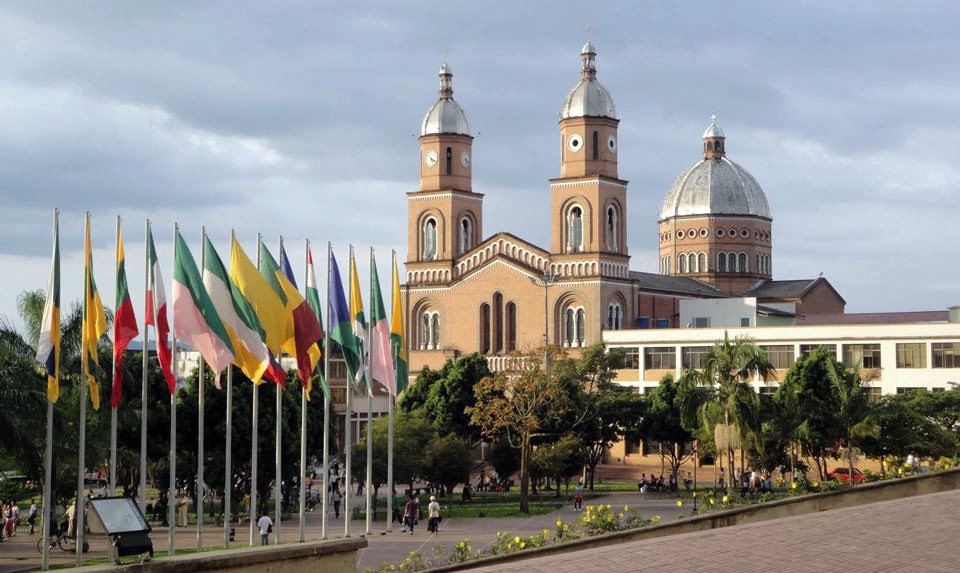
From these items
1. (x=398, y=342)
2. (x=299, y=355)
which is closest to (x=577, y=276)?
(x=398, y=342)

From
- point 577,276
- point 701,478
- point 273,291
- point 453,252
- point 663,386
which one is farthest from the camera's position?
point 453,252

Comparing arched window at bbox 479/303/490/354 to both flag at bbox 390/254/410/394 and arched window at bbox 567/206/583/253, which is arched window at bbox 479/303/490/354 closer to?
arched window at bbox 567/206/583/253

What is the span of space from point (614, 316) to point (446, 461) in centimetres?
2867

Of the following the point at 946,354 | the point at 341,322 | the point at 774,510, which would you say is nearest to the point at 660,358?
the point at 946,354

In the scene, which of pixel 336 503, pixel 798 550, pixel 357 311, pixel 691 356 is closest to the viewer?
pixel 798 550

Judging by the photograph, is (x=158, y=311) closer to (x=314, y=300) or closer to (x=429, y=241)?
(x=314, y=300)

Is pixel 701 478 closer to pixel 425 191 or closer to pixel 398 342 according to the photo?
pixel 425 191

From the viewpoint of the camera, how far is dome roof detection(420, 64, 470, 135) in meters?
84.3

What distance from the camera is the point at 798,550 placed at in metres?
19.0

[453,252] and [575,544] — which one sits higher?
[453,252]

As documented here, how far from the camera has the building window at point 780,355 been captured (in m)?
73.5

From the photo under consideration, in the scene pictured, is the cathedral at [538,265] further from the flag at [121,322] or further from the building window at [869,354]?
the flag at [121,322]

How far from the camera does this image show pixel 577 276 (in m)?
78.8

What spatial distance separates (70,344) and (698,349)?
154 ft
